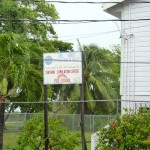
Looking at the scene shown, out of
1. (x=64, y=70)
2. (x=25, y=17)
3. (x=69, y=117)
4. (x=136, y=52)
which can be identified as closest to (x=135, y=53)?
(x=136, y=52)

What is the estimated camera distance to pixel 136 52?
12.8 metres

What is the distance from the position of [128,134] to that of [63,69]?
238 centimetres

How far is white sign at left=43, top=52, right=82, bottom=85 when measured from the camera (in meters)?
10.4

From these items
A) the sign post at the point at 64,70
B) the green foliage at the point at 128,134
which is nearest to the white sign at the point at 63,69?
Answer: the sign post at the point at 64,70

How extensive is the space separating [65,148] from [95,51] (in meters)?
23.6

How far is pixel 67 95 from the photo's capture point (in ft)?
109

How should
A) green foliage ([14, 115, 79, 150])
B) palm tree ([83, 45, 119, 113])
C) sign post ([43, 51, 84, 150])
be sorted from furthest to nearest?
palm tree ([83, 45, 119, 113]) < sign post ([43, 51, 84, 150]) < green foliage ([14, 115, 79, 150])

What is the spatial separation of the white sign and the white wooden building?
2.83 metres

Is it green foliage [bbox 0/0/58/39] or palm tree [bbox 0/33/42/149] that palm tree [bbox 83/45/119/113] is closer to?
green foliage [bbox 0/0/58/39]

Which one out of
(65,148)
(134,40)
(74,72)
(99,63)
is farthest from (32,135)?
(99,63)

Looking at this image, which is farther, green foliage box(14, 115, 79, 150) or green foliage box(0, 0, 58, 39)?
green foliage box(0, 0, 58, 39)

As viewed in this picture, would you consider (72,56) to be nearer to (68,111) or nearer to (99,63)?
(99,63)

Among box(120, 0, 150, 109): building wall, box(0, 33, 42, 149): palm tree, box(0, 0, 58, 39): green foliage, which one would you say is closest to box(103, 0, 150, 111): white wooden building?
box(120, 0, 150, 109): building wall

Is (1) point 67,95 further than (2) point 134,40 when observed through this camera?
Yes
